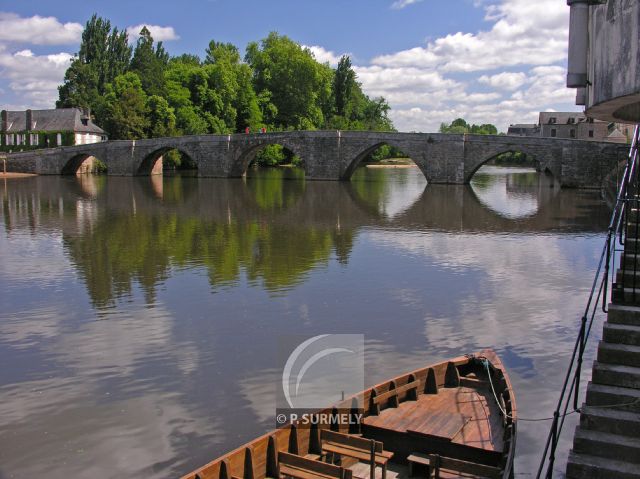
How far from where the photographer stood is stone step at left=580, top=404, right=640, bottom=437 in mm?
5509

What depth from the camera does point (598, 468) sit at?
17.3 ft

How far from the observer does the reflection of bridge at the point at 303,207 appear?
2391 cm

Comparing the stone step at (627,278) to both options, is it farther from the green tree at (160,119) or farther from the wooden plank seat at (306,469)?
the green tree at (160,119)

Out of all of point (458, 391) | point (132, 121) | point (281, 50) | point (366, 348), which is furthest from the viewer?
point (281, 50)

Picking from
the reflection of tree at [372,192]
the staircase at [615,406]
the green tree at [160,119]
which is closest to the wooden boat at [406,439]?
the staircase at [615,406]

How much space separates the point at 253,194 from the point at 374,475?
96.9 ft

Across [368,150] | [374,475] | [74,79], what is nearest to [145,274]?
[374,475]

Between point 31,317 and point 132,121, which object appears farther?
point 132,121

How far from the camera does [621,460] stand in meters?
5.37

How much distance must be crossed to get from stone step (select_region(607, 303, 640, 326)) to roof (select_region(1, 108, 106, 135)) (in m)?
53.8

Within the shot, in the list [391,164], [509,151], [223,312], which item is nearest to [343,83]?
[391,164]

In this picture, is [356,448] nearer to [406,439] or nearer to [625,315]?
[406,439]

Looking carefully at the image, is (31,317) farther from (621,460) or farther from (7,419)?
(621,460)

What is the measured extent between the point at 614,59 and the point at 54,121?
5737cm
